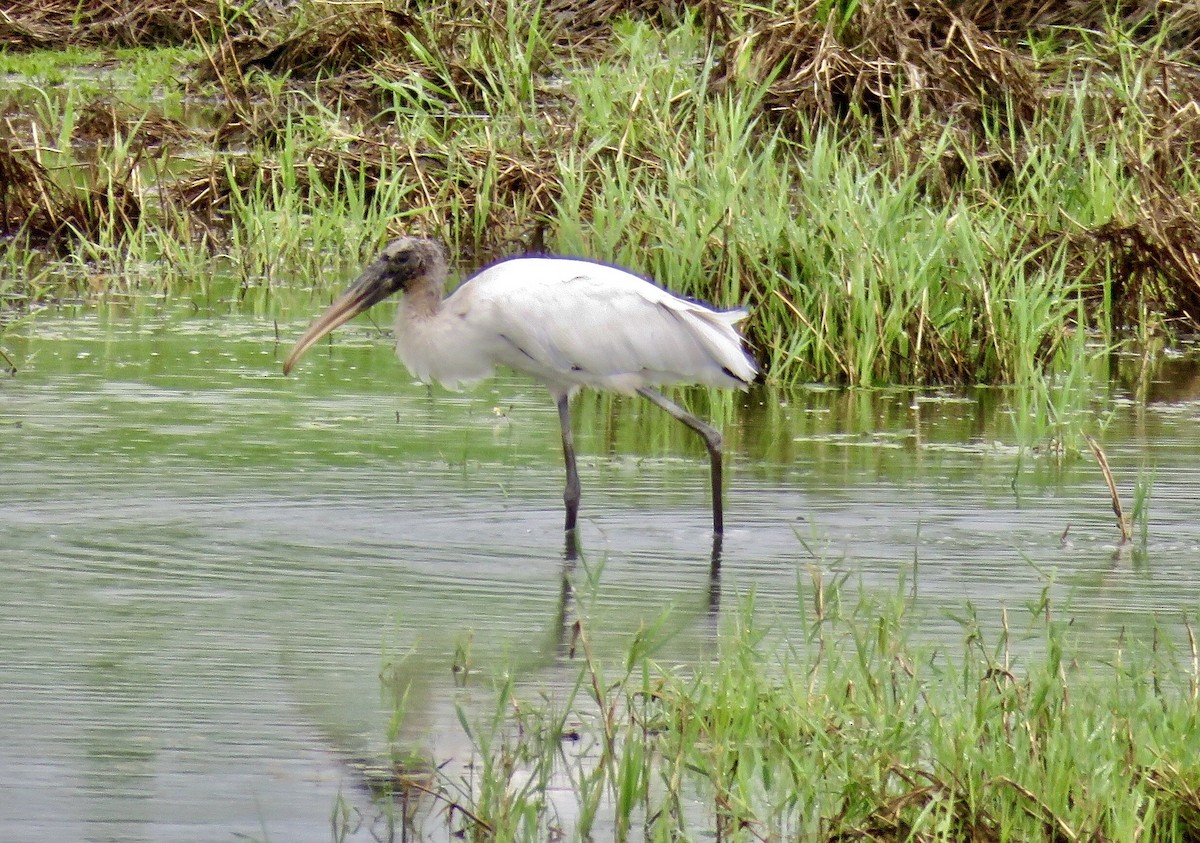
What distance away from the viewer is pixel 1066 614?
5.57m

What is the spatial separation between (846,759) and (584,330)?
3315 mm

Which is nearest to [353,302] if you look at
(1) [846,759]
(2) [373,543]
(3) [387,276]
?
(3) [387,276]

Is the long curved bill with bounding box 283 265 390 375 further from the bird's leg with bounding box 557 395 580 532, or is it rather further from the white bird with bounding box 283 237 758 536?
the bird's leg with bounding box 557 395 580 532

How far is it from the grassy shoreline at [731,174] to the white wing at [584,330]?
4.76ft

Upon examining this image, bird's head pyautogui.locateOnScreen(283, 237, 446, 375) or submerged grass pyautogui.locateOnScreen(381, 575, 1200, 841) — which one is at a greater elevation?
bird's head pyautogui.locateOnScreen(283, 237, 446, 375)

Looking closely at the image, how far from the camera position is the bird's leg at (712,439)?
659 centimetres

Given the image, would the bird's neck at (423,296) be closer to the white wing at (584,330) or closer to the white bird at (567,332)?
the white bird at (567,332)

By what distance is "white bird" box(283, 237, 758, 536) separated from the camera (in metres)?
7.07

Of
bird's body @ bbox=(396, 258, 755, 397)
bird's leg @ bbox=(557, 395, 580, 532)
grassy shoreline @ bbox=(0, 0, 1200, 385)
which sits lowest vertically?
bird's leg @ bbox=(557, 395, 580, 532)

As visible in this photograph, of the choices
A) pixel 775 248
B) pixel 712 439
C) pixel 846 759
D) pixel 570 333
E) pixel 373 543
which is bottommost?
pixel 846 759

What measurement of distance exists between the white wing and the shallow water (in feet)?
1.13

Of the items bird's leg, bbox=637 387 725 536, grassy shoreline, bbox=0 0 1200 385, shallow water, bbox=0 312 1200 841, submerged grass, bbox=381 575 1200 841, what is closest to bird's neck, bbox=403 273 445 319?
shallow water, bbox=0 312 1200 841

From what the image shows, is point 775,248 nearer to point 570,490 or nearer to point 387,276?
point 387,276

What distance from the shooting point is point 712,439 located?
7031 mm
